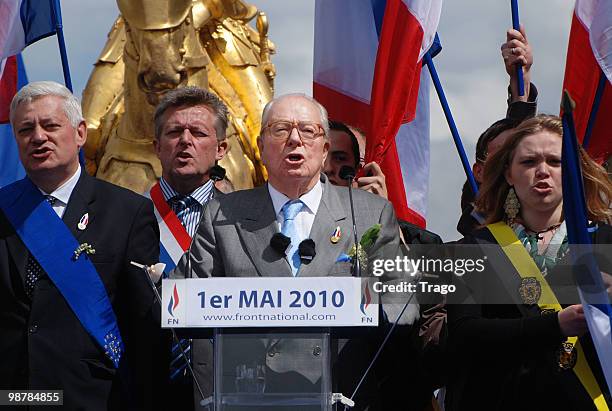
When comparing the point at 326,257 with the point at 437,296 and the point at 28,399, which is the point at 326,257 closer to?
the point at 437,296

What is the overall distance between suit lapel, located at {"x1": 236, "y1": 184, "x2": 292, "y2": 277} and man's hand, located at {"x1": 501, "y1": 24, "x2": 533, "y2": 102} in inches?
93.0

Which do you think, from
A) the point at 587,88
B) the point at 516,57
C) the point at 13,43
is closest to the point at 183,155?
the point at 13,43

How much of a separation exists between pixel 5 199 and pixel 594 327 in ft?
8.30

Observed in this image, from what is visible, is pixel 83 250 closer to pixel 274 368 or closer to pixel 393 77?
pixel 274 368

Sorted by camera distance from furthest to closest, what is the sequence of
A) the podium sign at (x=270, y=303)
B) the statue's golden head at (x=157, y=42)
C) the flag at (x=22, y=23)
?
the statue's golden head at (x=157, y=42), the flag at (x=22, y=23), the podium sign at (x=270, y=303)

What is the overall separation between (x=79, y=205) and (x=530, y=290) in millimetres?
1919

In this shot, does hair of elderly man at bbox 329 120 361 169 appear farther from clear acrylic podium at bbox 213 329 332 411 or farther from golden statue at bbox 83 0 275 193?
clear acrylic podium at bbox 213 329 332 411

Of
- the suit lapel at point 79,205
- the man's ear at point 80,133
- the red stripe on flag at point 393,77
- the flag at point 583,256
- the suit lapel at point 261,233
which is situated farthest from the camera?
the red stripe on flag at point 393,77

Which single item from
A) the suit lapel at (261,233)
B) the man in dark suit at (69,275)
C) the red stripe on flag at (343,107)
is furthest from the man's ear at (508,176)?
the red stripe on flag at (343,107)

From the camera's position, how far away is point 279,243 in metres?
6.88

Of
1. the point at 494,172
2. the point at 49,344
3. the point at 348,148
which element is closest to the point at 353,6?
the point at 348,148

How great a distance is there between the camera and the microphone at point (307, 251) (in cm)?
685

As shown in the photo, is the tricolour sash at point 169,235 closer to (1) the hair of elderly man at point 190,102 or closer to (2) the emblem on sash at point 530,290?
(1) the hair of elderly man at point 190,102

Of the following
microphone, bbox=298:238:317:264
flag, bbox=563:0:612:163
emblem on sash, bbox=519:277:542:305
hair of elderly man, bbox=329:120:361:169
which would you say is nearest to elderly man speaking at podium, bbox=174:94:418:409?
microphone, bbox=298:238:317:264
